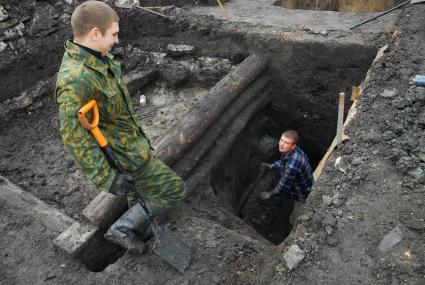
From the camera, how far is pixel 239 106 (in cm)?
490

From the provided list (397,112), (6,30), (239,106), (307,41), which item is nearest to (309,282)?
(397,112)

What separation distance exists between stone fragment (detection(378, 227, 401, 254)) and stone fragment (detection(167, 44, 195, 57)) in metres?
4.13

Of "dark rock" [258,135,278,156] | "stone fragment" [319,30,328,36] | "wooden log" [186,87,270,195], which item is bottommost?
"dark rock" [258,135,278,156]

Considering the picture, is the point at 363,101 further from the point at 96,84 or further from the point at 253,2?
the point at 253,2

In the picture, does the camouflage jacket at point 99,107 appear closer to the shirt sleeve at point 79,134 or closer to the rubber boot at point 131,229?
the shirt sleeve at point 79,134

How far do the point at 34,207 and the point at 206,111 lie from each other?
2.10 metres

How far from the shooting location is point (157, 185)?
10.3 feet

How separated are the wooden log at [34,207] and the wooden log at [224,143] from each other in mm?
1271

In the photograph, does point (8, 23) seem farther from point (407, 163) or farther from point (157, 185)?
point (407, 163)

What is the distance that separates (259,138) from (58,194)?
3066 millimetres

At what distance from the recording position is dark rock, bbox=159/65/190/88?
5.45m

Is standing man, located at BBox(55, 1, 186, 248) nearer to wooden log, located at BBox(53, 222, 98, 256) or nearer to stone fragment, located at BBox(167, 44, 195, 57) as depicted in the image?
wooden log, located at BBox(53, 222, 98, 256)

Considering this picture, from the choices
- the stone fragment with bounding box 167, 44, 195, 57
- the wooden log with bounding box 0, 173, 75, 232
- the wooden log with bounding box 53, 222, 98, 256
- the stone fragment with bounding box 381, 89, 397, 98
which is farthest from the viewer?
the stone fragment with bounding box 167, 44, 195, 57

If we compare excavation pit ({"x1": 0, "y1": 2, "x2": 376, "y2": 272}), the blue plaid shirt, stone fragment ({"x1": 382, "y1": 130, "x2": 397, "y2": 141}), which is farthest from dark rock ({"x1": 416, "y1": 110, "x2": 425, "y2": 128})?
excavation pit ({"x1": 0, "y1": 2, "x2": 376, "y2": 272})
